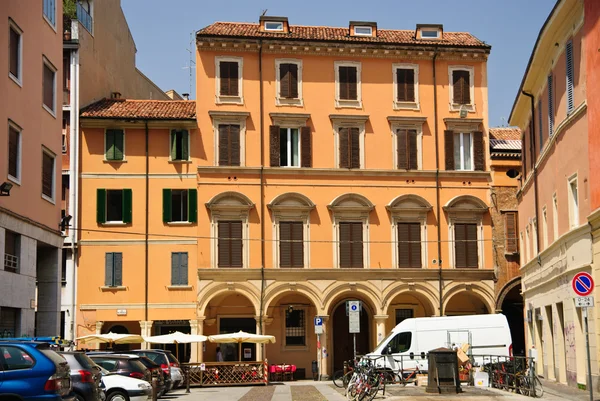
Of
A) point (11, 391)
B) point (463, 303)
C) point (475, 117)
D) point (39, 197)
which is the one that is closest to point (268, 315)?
point (463, 303)

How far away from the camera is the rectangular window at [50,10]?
31391mm

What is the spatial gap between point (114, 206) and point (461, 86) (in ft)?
61.9

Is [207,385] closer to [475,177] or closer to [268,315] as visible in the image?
[268,315]

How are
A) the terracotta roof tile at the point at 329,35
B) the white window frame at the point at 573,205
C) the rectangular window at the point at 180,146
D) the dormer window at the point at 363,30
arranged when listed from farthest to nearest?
the dormer window at the point at 363,30 < the terracotta roof tile at the point at 329,35 < the rectangular window at the point at 180,146 < the white window frame at the point at 573,205

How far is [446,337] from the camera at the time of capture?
3728 centimetres

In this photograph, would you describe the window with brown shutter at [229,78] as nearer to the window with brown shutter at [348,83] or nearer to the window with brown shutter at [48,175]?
the window with brown shutter at [348,83]

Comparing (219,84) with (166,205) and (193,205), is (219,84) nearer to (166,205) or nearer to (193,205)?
(193,205)

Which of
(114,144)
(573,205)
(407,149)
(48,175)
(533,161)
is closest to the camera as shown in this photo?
(573,205)

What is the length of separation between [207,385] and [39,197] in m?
15.1

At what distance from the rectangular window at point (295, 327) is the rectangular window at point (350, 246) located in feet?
11.9

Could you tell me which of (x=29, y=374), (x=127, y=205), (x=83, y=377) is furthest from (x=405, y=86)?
(x=29, y=374)

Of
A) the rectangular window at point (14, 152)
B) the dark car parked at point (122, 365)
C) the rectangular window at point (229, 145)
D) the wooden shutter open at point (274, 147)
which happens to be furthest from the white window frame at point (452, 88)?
the rectangular window at point (14, 152)

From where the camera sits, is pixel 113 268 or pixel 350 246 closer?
pixel 113 268

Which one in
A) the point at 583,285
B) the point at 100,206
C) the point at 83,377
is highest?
the point at 100,206
